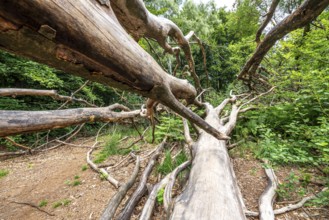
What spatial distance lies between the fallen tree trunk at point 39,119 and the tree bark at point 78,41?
2.12 ft

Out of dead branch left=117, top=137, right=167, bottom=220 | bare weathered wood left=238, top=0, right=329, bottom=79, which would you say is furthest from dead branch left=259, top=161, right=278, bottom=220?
bare weathered wood left=238, top=0, right=329, bottom=79

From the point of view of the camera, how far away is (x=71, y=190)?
2799 millimetres

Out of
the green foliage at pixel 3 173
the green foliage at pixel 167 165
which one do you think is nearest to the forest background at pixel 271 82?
the green foliage at pixel 167 165

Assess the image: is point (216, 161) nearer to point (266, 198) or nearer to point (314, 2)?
point (266, 198)

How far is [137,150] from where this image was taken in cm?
388

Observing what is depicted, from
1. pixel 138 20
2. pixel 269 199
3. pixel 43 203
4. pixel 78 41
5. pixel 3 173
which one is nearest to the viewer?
pixel 78 41

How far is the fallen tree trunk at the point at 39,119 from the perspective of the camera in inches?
37.2

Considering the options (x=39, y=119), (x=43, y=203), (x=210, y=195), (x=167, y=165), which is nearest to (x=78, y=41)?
(x=39, y=119)

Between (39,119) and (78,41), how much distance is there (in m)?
0.85

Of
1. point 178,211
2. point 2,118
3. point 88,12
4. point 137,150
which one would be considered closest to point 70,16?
point 88,12

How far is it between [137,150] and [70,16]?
143 inches

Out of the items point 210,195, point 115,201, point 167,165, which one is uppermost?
point 210,195

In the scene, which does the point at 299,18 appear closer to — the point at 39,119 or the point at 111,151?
the point at 39,119

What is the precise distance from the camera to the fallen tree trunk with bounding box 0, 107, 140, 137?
37.2 inches
